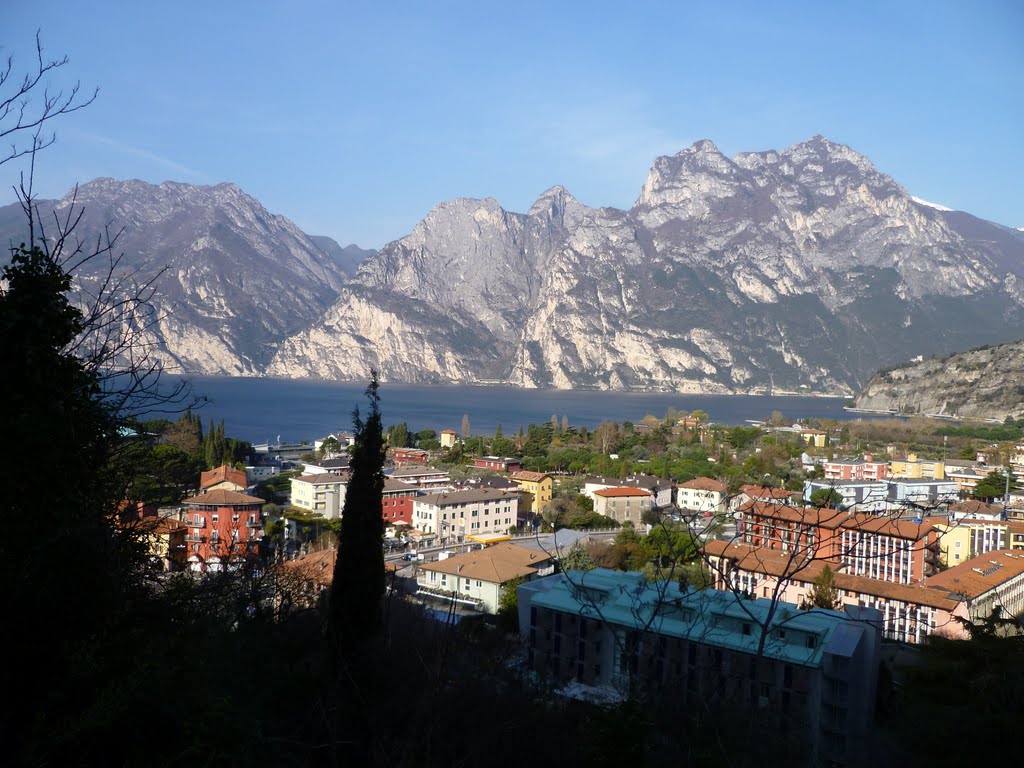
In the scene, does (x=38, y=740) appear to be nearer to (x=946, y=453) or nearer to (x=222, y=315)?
(x=946, y=453)

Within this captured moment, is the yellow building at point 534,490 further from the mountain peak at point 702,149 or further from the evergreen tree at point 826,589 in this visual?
the mountain peak at point 702,149

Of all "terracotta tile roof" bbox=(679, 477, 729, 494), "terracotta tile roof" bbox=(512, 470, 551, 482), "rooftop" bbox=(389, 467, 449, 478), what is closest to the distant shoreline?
"rooftop" bbox=(389, 467, 449, 478)

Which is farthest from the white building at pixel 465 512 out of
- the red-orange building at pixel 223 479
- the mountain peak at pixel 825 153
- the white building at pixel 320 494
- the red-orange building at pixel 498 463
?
the mountain peak at pixel 825 153

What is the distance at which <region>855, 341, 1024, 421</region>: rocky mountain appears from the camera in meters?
Answer: 48.8

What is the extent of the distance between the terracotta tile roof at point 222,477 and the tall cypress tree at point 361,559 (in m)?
11.9

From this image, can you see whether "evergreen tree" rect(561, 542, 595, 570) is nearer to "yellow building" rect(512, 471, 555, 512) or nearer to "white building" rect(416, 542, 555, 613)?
"white building" rect(416, 542, 555, 613)

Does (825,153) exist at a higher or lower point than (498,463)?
higher

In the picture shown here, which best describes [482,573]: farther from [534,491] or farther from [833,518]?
[833,518]

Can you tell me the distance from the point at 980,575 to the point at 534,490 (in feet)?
35.8

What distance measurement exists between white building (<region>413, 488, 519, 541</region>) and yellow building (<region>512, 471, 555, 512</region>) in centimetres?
159

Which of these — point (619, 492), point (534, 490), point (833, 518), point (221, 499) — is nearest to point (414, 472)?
point (534, 490)

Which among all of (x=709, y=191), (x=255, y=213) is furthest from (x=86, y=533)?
(x=255, y=213)

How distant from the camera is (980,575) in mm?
11117

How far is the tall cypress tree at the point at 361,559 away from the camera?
535cm
